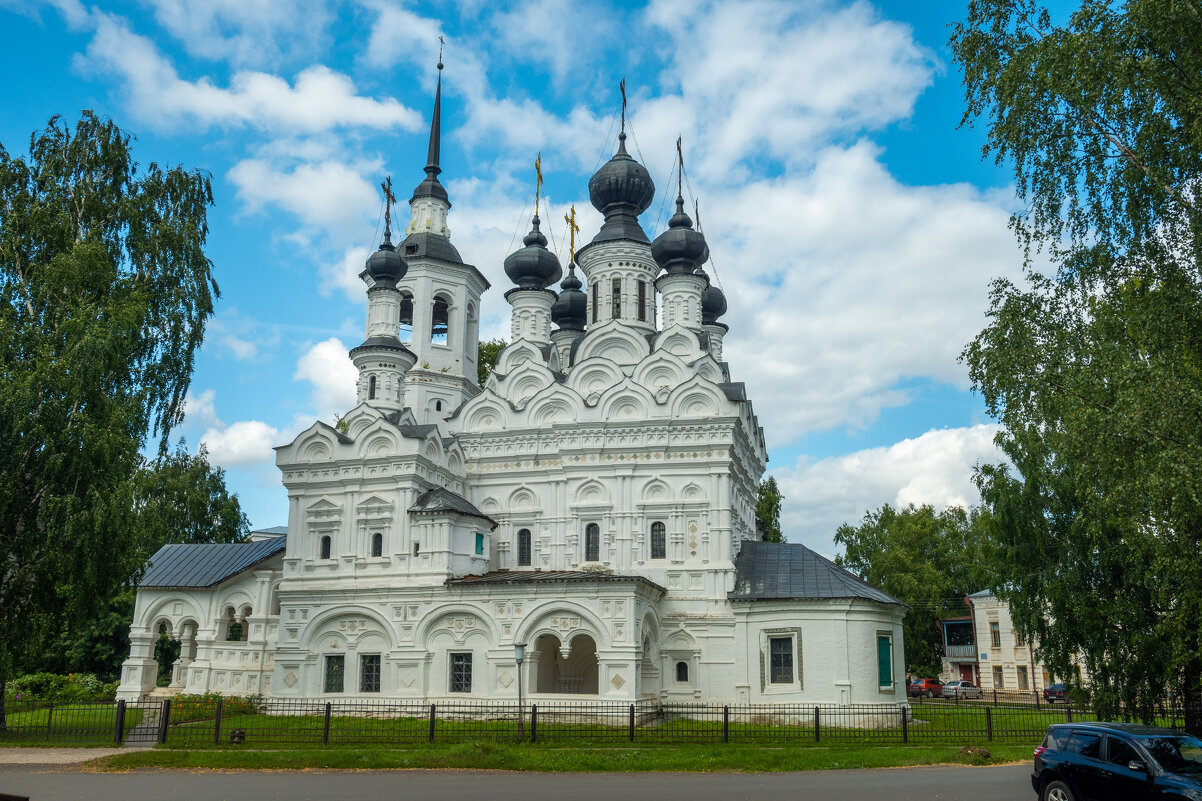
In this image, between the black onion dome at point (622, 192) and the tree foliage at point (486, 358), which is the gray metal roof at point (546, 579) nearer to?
the black onion dome at point (622, 192)

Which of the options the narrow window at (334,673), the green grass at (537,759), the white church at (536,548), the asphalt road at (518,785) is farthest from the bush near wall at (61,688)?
the asphalt road at (518,785)

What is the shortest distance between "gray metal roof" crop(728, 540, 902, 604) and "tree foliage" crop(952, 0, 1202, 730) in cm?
603

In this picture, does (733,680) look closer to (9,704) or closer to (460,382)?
(460,382)

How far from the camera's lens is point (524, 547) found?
25391 millimetres

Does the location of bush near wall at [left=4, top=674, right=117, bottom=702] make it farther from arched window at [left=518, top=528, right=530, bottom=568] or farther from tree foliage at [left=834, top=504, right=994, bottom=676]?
tree foliage at [left=834, top=504, right=994, bottom=676]

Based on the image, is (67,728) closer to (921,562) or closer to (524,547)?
(524,547)

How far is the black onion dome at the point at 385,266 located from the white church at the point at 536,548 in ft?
0.24

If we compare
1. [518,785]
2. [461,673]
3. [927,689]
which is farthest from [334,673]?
[927,689]

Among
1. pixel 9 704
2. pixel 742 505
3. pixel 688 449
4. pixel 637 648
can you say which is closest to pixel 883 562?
pixel 742 505

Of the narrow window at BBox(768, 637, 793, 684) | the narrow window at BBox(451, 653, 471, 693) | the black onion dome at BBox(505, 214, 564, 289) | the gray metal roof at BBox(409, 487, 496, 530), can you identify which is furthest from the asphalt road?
the black onion dome at BBox(505, 214, 564, 289)

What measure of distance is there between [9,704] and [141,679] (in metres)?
3.69

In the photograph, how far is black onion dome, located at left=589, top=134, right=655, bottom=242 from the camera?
96.4ft

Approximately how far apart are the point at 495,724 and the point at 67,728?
8121mm

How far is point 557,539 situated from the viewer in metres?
24.8
